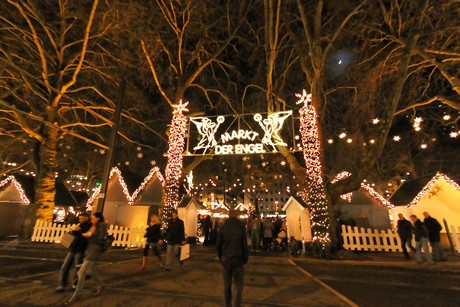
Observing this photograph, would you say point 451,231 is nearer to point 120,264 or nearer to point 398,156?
point 120,264

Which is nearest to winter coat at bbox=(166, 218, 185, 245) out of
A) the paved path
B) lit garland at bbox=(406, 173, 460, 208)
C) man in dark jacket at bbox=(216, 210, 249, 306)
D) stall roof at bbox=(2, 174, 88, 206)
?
the paved path

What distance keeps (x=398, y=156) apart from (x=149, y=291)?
27302 millimetres

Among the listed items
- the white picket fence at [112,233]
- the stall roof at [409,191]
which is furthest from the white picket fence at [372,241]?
the white picket fence at [112,233]

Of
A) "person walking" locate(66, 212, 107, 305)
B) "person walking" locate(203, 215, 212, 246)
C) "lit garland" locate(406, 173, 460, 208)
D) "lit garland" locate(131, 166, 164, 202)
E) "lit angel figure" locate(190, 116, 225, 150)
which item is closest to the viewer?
"person walking" locate(66, 212, 107, 305)

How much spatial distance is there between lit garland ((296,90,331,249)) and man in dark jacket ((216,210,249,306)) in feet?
25.3

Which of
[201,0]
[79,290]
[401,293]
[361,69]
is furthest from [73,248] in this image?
[361,69]

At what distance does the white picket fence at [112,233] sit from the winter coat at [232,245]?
10.7m

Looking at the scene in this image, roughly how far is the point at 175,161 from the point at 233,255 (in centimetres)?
Result: 1044

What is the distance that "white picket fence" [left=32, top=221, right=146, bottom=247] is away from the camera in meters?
13.5

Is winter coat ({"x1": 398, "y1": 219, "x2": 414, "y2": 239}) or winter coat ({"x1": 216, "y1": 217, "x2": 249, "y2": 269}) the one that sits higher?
winter coat ({"x1": 398, "y1": 219, "x2": 414, "y2": 239})

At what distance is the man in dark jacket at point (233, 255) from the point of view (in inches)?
160

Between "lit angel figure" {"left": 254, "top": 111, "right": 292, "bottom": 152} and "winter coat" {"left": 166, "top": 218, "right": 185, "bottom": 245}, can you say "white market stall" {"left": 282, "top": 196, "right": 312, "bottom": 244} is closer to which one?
"lit angel figure" {"left": 254, "top": 111, "right": 292, "bottom": 152}

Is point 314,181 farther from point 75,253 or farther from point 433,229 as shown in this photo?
point 75,253

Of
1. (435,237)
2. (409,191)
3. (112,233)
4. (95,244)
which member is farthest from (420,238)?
(112,233)
